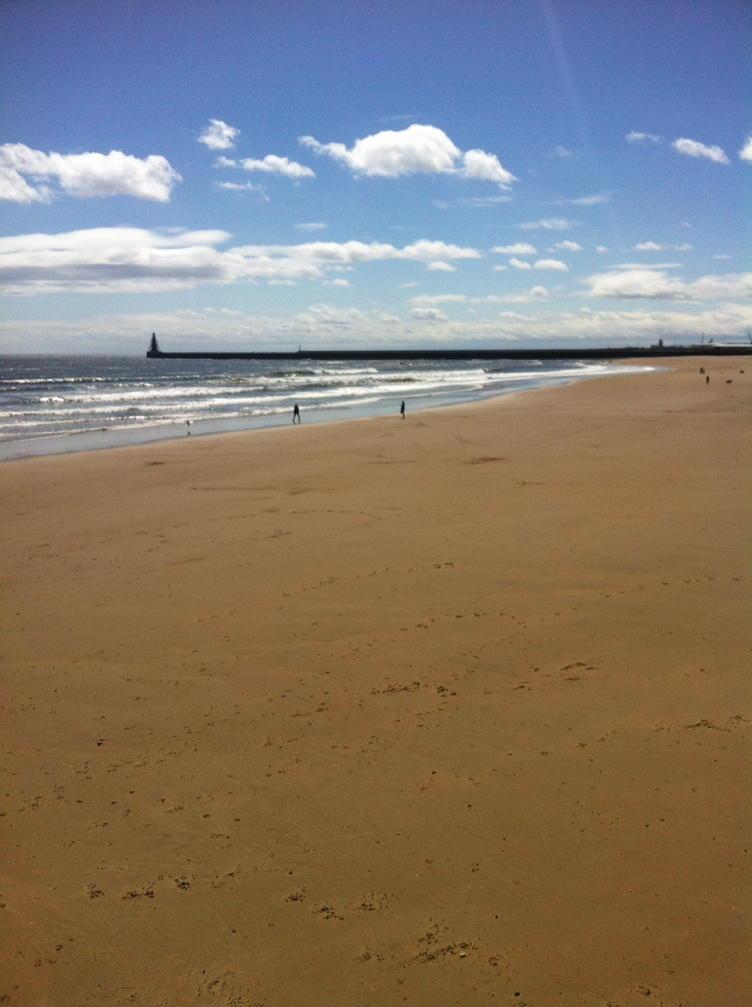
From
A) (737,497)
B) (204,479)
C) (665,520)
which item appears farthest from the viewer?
(204,479)

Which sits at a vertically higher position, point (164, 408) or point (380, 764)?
point (164, 408)

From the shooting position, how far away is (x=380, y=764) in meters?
5.34

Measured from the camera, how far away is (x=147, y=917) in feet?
13.2

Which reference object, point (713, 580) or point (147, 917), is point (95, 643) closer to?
point (147, 917)

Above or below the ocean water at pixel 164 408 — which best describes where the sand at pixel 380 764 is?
below

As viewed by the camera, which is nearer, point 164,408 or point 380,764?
point 380,764

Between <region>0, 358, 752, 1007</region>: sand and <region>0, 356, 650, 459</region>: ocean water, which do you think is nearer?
<region>0, 358, 752, 1007</region>: sand

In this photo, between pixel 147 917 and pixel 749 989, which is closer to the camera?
pixel 749 989

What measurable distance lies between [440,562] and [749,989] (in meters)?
6.49

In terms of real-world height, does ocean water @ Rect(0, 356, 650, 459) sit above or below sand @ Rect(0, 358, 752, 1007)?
above

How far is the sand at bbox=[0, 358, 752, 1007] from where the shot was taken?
3.74 meters

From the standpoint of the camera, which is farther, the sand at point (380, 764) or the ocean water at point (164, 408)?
the ocean water at point (164, 408)

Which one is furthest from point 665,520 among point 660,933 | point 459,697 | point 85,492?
point 85,492

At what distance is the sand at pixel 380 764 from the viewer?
3744 millimetres
